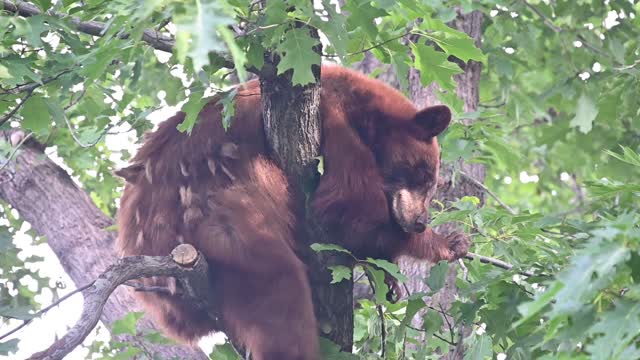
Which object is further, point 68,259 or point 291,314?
point 68,259

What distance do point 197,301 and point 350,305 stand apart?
77cm

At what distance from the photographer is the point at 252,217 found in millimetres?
4809

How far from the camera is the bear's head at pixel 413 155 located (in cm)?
547

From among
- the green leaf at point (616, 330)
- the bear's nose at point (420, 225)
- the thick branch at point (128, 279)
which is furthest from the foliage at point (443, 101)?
the thick branch at point (128, 279)

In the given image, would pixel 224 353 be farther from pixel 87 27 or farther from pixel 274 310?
pixel 87 27

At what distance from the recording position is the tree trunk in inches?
241

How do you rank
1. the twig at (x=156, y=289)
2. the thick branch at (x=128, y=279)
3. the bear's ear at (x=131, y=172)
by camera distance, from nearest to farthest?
1. the thick branch at (x=128, y=279)
2. the twig at (x=156, y=289)
3. the bear's ear at (x=131, y=172)

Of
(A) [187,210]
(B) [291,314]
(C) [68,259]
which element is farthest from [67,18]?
(C) [68,259]

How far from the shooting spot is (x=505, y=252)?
445 centimetres

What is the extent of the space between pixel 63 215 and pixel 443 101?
2.61 m

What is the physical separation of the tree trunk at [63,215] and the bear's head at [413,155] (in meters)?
1.84

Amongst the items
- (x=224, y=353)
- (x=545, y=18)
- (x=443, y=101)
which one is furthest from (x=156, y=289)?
(x=545, y=18)

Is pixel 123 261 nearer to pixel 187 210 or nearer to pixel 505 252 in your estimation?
pixel 187 210

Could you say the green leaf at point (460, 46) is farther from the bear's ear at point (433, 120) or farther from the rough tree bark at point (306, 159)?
the bear's ear at point (433, 120)
